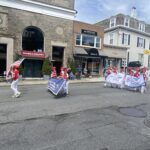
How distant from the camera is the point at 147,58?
38.2 meters

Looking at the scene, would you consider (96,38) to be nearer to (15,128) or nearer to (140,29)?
(140,29)

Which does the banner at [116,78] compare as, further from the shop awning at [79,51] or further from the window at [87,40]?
the window at [87,40]

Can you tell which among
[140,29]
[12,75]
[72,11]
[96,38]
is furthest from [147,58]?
[12,75]

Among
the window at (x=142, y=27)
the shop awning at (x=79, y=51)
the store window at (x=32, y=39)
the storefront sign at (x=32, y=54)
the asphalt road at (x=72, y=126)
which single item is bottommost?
the asphalt road at (x=72, y=126)

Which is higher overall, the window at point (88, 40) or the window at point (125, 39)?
the window at point (125, 39)

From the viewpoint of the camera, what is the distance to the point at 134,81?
1445cm

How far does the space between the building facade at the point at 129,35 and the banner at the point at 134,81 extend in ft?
64.1

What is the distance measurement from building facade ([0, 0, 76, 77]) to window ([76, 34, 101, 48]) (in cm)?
182

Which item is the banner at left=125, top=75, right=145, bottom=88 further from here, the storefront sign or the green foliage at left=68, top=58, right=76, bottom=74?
the storefront sign

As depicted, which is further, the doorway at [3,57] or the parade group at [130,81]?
the doorway at [3,57]

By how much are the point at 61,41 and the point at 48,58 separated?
2817 mm

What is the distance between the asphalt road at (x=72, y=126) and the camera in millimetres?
4723

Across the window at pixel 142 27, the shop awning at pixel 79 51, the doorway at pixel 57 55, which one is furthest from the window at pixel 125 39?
the doorway at pixel 57 55

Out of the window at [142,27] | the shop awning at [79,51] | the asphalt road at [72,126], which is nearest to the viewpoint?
the asphalt road at [72,126]
